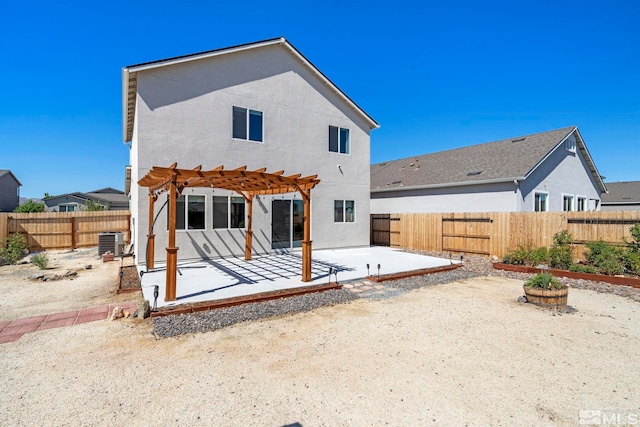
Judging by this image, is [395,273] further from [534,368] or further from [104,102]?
[104,102]

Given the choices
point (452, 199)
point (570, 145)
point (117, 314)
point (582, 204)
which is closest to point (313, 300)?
point (117, 314)

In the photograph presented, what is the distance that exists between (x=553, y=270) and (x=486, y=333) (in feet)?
20.9

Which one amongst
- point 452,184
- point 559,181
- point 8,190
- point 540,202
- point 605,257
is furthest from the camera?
point 8,190

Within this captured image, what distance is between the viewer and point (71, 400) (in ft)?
10.0

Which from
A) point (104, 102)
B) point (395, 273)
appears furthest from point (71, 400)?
point (104, 102)

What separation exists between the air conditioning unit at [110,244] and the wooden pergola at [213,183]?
4820 millimetres

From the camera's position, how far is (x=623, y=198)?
90.2 feet

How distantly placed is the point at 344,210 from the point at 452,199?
658 cm

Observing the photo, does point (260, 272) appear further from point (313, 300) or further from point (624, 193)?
point (624, 193)

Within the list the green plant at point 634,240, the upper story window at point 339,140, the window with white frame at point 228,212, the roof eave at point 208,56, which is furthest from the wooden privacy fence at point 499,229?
the window with white frame at point 228,212

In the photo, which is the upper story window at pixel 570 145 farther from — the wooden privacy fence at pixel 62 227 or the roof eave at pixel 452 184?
the wooden privacy fence at pixel 62 227

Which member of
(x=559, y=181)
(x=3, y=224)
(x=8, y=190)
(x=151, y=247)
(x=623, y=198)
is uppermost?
(x=8, y=190)

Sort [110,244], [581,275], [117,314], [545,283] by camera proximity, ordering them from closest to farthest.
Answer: [117,314] < [545,283] < [581,275] < [110,244]

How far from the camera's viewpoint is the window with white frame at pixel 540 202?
591 inches
